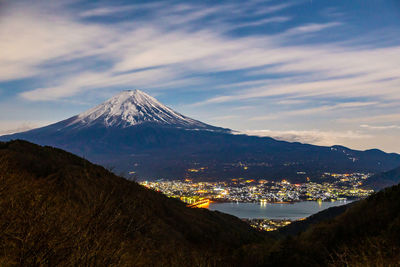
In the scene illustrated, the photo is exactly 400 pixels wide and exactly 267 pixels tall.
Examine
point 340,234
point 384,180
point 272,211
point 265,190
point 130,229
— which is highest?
point 130,229

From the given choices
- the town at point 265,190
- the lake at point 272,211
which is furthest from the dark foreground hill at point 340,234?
the town at point 265,190

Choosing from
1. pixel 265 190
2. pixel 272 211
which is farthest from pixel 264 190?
pixel 272 211

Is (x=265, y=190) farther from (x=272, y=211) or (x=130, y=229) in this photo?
(x=130, y=229)

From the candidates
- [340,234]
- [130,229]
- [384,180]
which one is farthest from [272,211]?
[130,229]

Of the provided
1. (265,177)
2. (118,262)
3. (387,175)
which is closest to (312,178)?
(265,177)

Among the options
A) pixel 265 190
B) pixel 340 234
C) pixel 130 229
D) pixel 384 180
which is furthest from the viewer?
pixel 384 180

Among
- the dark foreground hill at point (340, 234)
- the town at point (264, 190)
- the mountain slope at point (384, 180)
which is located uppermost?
the dark foreground hill at point (340, 234)

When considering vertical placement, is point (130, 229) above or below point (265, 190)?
above

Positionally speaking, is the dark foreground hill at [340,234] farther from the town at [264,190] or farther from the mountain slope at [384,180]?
the mountain slope at [384,180]

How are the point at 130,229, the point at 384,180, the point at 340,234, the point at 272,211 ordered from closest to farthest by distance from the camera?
the point at 130,229
the point at 340,234
the point at 272,211
the point at 384,180

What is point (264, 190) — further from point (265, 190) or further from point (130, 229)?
point (130, 229)

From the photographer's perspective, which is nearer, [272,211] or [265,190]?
[272,211]

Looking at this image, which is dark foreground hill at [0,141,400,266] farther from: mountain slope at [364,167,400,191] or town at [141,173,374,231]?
mountain slope at [364,167,400,191]

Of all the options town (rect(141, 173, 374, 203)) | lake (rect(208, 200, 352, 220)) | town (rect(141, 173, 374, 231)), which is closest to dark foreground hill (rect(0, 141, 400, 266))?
lake (rect(208, 200, 352, 220))
